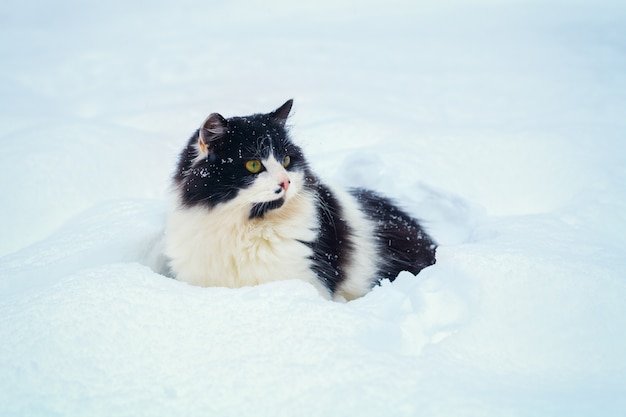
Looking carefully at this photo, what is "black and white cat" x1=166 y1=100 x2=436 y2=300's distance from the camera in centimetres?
212

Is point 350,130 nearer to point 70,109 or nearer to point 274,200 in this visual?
point 274,200

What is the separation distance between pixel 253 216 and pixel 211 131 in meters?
0.44

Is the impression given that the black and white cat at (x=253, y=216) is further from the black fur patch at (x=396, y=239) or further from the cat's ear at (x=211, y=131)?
the black fur patch at (x=396, y=239)

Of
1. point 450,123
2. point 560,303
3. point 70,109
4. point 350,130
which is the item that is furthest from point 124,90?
point 560,303

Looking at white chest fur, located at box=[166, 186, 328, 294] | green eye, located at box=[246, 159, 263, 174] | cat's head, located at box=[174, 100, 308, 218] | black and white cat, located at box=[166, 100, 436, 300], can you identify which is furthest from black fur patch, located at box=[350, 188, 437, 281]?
green eye, located at box=[246, 159, 263, 174]

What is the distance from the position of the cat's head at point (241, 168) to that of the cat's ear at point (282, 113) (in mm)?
142

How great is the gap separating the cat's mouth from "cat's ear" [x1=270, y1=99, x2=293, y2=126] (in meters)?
0.51

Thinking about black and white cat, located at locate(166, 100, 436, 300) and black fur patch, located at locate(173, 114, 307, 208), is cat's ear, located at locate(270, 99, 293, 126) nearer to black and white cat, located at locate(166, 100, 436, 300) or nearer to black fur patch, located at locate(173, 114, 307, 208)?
black and white cat, located at locate(166, 100, 436, 300)

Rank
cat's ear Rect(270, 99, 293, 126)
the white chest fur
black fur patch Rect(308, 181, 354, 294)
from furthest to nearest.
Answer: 1. cat's ear Rect(270, 99, 293, 126)
2. black fur patch Rect(308, 181, 354, 294)
3. the white chest fur

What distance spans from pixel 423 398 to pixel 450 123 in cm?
413

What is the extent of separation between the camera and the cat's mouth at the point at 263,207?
84.0 inches

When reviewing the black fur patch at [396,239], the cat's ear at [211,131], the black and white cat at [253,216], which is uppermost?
the cat's ear at [211,131]

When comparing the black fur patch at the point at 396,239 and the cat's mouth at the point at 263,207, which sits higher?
the cat's mouth at the point at 263,207

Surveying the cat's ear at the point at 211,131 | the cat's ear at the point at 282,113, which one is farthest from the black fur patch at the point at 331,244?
the cat's ear at the point at 211,131
